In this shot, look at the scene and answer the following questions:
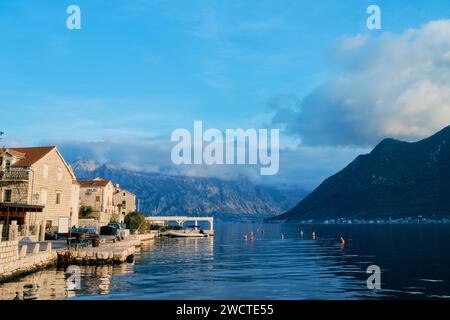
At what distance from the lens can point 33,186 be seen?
65062 mm

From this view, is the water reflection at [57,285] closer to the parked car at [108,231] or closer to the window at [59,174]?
the window at [59,174]

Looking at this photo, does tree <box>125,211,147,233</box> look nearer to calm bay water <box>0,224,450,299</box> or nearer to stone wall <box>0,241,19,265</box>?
calm bay water <box>0,224,450,299</box>

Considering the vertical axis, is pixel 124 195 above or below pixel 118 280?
above

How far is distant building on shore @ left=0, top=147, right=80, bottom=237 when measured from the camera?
62.6 m

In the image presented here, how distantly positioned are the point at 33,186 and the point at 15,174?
3092 mm

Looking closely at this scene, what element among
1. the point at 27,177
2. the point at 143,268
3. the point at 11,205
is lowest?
the point at 143,268

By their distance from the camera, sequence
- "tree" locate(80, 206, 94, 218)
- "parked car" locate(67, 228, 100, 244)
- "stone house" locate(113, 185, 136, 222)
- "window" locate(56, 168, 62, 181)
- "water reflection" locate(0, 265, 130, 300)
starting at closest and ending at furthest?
"water reflection" locate(0, 265, 130, 300) → "parked car" locate(67, 228, 100, 244) → "window" locate(56, 168, 62, 181) → "tree" locate(80, 206, 94, 218) → "stone house" locate(113, 185, 136, 222)

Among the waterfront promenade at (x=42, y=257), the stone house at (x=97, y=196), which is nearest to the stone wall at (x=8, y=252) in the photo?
the waterfront promenade at (x=42, y=257)

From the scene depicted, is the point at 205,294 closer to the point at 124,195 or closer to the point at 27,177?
the point at 27,177

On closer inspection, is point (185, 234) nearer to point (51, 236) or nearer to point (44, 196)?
point (44, 196)

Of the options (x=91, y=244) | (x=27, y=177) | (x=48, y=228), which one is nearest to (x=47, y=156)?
(x=27, y=177)

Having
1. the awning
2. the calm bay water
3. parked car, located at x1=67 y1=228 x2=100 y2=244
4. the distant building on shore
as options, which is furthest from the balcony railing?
the calm bay water

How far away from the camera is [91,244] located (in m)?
59.6
